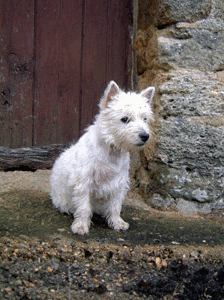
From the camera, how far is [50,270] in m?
3.43

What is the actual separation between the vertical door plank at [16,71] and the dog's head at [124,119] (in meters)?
1.23

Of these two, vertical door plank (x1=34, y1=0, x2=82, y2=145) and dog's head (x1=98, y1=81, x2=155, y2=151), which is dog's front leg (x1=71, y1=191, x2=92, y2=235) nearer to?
dog's head (x1=98, y1=81, x2=155, y2=151)

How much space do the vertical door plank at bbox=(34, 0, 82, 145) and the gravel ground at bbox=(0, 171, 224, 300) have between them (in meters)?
0.81

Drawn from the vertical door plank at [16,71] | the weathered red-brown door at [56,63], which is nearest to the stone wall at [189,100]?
the weathered red-brown door at [56,63]

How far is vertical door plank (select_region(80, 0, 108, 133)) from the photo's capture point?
484 centimetres

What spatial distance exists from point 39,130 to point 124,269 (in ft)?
5.66

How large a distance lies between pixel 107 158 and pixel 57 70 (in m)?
1.32

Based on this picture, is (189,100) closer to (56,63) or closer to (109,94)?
(109,94)

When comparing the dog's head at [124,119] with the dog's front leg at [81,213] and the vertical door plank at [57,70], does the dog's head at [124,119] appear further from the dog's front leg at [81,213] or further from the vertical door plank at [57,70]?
the vertical door plank at [57,70]

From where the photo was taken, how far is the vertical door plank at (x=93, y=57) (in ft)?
15.9

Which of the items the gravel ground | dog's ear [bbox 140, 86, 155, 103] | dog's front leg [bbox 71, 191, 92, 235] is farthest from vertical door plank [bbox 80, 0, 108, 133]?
dog's front leg [bbox 71, 191, 92, 235]

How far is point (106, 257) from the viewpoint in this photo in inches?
142

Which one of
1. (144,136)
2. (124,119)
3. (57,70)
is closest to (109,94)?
(124,119)

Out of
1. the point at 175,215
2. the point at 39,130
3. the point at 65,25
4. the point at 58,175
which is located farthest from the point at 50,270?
the point at 65,25
